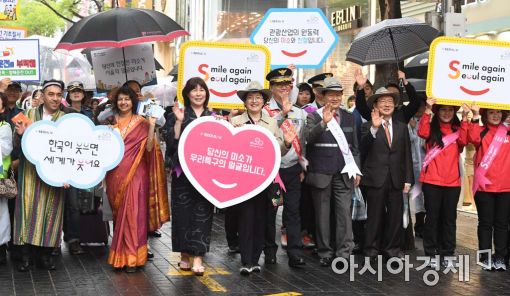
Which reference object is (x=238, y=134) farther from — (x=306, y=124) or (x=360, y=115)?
(x=360, y=115)

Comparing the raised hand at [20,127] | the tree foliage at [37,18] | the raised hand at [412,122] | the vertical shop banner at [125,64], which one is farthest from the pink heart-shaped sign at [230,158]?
the tree foliage at [37,18]

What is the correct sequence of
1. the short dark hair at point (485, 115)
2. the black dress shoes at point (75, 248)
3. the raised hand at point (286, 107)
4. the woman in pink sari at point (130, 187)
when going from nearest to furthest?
the woman in pink sari at point (130, 187), the raised hand at point (286, 107), the short dark hair at point (485, 115), the black dress shoes at point (75, 248)

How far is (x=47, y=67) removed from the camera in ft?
68.0

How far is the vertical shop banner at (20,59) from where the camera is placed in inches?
498

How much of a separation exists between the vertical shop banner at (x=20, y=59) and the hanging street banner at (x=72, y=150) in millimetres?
3965

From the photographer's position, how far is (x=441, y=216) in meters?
9.78

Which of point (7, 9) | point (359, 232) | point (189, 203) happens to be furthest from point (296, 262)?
point (7, 9)

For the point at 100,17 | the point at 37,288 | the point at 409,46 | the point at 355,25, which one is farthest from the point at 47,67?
the point at 37,288

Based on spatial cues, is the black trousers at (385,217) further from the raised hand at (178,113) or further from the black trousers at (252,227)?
the raised hand at (178,113)

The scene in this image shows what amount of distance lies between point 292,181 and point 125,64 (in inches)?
143

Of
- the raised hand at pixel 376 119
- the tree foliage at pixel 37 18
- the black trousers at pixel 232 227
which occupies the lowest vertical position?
the black trousers at pixel 232 227

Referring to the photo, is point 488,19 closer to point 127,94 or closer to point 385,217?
point 385,217

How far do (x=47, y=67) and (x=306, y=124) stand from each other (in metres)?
12.5

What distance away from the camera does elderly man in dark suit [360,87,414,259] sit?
9.72m
